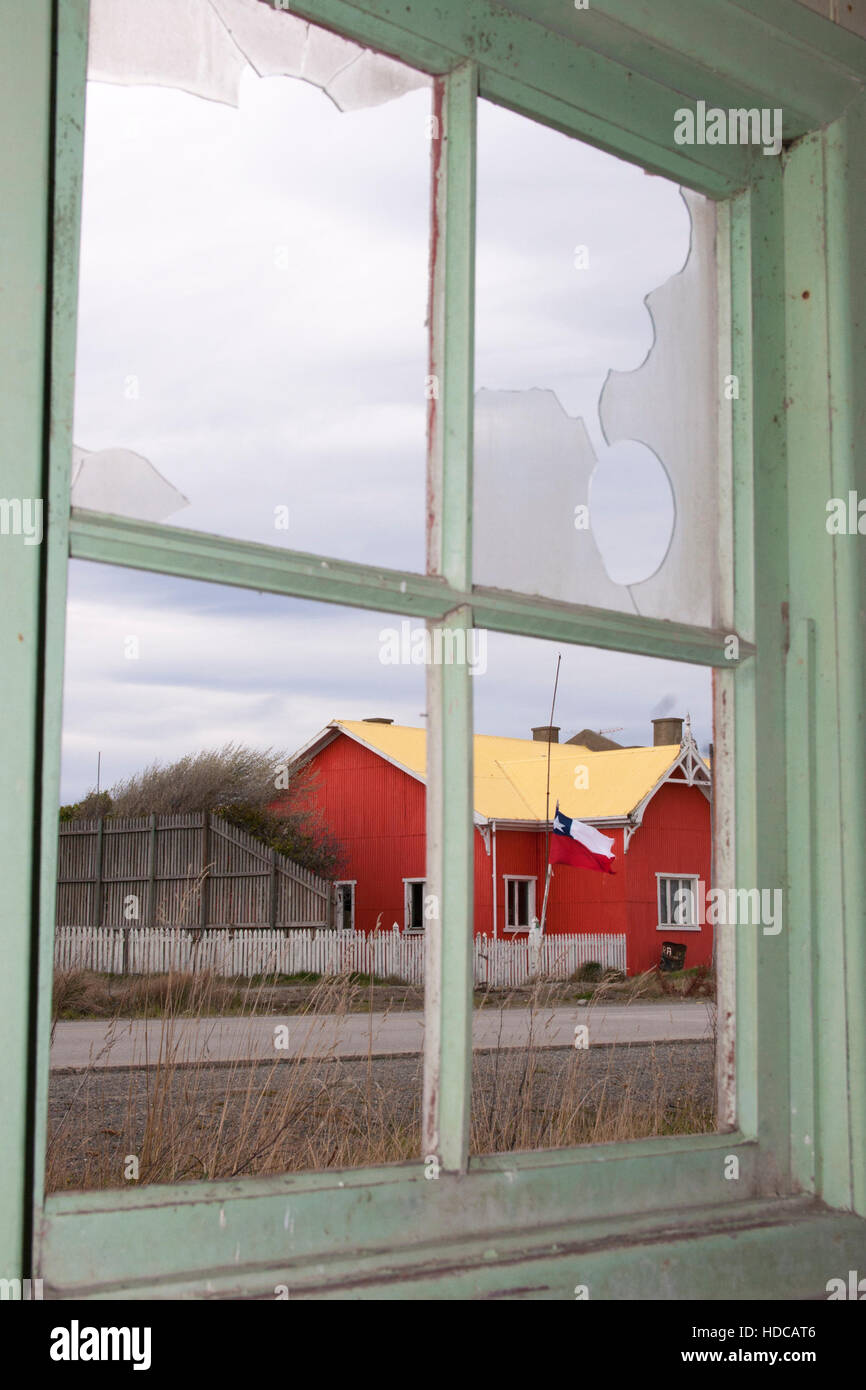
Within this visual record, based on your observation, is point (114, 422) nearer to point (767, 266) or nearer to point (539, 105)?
point (539, 105)

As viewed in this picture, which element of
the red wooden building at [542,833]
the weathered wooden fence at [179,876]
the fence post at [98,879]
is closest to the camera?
the weathered wooden fence at [179,876]

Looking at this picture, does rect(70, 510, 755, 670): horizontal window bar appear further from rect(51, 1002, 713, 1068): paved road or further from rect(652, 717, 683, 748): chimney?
rect(652, 717, 683, 748): chimney

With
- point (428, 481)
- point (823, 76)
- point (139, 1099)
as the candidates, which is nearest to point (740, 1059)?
point (428, 481)

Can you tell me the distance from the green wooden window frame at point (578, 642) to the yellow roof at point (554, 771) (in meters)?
6.96

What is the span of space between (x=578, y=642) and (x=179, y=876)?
9092 mm

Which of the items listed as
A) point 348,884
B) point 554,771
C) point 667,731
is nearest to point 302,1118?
point 554,771

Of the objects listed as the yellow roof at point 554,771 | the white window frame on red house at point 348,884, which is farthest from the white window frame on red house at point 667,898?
the white window frame on red house at point 348,884

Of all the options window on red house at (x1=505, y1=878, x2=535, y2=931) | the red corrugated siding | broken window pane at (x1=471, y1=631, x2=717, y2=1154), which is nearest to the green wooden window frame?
broken window pane at (x1=471, y1=631, x2=717, y2=1154)

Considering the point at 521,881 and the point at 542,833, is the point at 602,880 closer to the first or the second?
the point at 521,881

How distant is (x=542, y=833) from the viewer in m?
9.50

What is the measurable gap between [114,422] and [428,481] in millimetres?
253

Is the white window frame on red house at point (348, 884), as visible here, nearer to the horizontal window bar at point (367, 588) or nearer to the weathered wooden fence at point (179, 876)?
the weathered wooden fence at point (179, 876)

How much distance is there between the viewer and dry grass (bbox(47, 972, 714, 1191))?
2.73 m

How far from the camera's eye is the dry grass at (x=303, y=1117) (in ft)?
8.96
